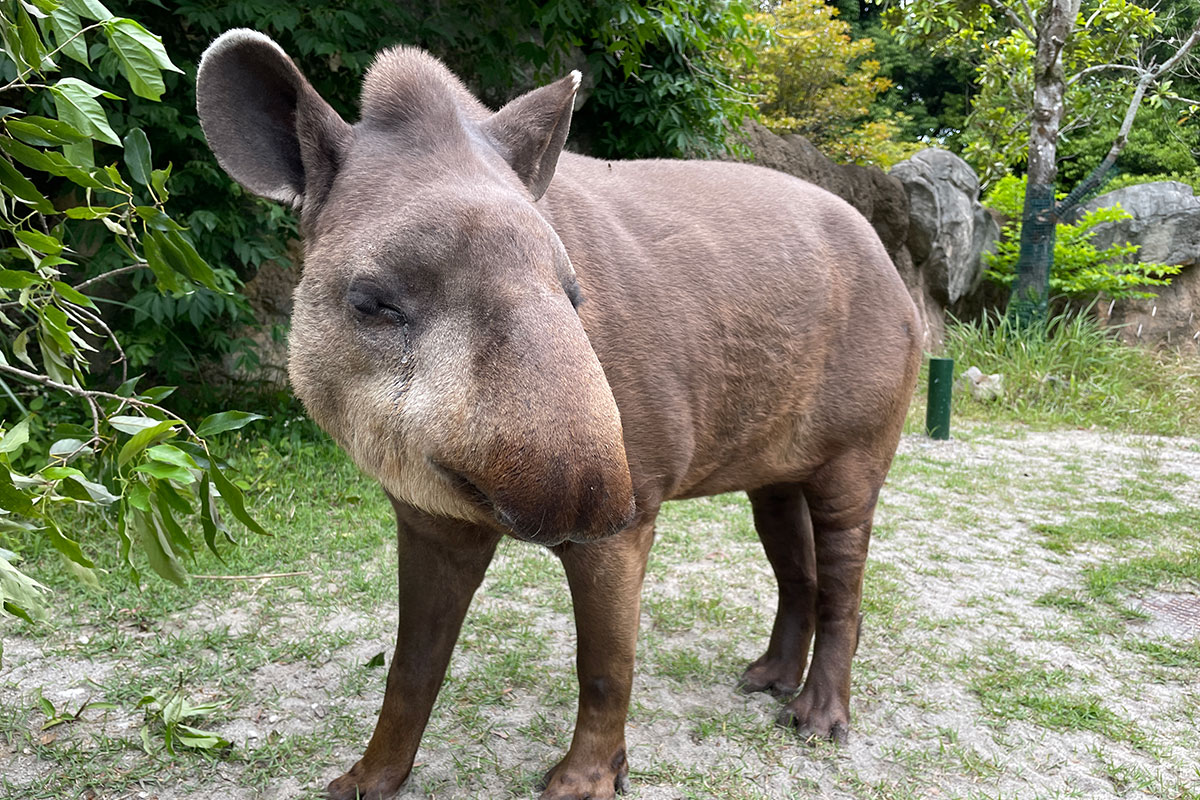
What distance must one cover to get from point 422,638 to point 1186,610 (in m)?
3.87

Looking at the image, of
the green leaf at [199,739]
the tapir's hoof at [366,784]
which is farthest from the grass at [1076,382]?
the green leaf at [199,739]

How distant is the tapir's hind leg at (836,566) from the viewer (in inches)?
130

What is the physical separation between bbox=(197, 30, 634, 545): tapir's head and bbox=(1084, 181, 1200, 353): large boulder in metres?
13.3

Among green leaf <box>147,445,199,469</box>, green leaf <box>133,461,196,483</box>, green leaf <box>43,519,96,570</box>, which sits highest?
green leaf <box>147,445,199,469</box>

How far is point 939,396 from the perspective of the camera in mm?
8492

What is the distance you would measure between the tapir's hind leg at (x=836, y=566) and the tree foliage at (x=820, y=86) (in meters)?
14.3

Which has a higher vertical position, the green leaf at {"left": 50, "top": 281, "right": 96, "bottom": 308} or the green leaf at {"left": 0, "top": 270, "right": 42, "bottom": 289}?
the green leaf at {"left": 0, "top": 270, "right": 42, "bottom": 289}

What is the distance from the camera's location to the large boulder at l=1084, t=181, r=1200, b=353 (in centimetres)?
1313

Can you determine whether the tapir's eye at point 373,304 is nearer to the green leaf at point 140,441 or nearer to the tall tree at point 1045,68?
the green leaf at point 140,441

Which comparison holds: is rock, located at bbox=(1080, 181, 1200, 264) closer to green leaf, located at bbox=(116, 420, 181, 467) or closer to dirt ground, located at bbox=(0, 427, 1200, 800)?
dirt ground, located at bbox=(0, 427, 1200, 800)

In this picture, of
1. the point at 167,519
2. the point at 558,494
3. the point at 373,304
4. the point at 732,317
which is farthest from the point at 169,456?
the point at 732,317

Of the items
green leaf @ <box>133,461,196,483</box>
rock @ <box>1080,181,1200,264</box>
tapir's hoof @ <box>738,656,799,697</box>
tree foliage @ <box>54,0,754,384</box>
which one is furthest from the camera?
rock @ <box>1080,181,1200,264</box>

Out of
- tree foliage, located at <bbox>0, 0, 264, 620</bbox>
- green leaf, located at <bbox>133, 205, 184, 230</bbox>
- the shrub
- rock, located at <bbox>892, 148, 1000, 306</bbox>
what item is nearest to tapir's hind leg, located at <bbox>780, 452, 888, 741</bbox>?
tree foliage, located at <bbox>0, 0, 264, 620</bbox>

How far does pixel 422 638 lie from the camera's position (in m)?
2.75
